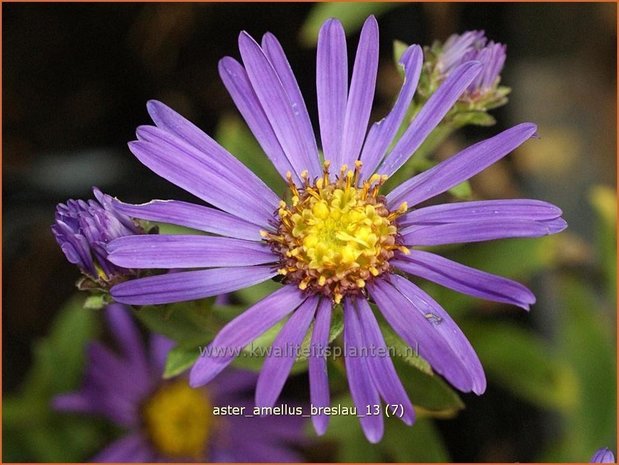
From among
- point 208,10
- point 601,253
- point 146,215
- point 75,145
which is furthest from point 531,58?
point 146,215

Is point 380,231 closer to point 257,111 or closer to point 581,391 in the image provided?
point 257,111

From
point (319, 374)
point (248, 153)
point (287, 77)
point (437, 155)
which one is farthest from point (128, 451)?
point (437, 155)

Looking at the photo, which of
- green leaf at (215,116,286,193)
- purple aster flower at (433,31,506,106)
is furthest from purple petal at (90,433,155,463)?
purple aster flower at (433,31,506,106)

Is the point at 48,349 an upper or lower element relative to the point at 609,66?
lower

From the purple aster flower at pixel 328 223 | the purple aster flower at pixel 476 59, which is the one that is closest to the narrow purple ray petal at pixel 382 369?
the purple aster flower at pixel 328 223

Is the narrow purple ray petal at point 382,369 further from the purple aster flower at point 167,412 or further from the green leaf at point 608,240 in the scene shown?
Answer: the green leaf at point 608,240

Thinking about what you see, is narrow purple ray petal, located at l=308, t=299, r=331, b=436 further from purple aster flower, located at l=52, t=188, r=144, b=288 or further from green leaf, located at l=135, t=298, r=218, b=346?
purple aster flower, located at l=52, t=188, r=144, b=288
